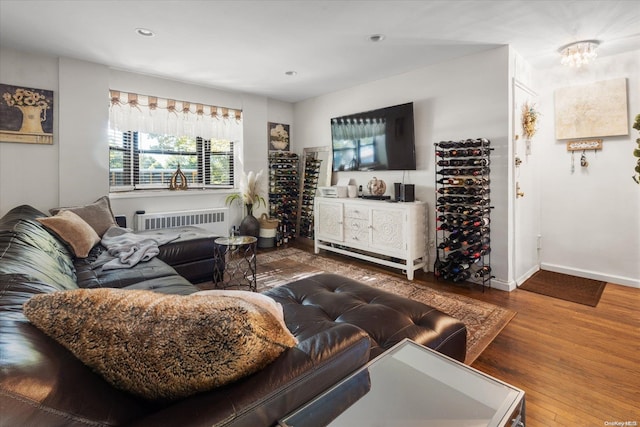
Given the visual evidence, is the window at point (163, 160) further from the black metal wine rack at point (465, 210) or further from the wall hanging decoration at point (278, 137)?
the black metal wine rack at point (465, 210)

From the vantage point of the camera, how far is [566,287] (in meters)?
3.31

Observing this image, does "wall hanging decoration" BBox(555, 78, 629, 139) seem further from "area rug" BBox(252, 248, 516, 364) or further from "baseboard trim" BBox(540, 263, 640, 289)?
"area rug" BBox(252, 248, 516, 364)

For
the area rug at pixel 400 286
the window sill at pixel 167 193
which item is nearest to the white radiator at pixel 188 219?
the window sill at pixel 167 193

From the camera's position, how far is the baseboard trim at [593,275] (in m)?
3.32

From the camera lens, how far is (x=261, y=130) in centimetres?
534

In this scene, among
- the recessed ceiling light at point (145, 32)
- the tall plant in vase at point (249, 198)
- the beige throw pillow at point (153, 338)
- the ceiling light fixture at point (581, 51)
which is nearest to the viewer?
the beige throw pillow at point (153, 338)

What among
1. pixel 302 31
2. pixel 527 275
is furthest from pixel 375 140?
pixel 527 275

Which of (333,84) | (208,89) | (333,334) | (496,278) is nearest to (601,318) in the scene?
(496,278)

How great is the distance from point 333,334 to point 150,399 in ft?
1.72

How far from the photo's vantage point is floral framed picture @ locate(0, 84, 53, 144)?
3.32 metres

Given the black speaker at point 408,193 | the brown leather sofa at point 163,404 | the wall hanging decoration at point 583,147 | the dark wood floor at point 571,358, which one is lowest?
the dark wood floor at point 571,358

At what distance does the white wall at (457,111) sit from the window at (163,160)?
222 cm

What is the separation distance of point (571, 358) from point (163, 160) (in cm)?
492

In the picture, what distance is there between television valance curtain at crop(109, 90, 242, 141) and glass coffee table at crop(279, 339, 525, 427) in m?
4.30
